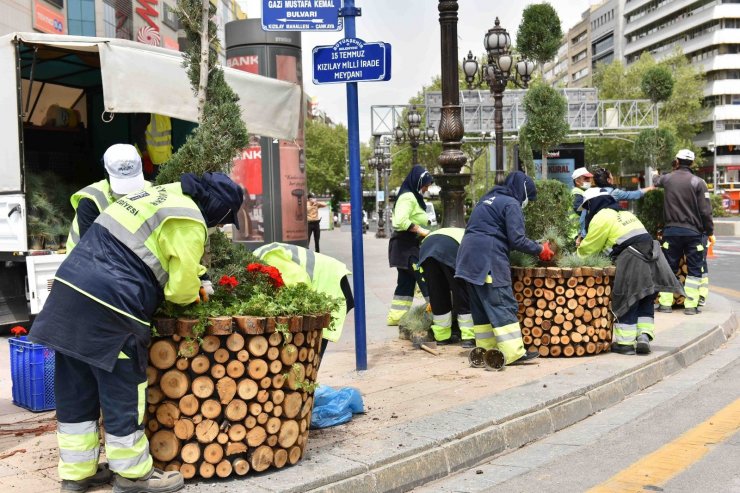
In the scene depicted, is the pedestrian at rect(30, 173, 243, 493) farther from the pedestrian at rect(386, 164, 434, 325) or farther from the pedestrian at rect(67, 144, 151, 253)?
the pedestrian at rect(386, 164, 434, 325)

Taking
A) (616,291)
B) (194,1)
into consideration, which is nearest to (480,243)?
(616,291)

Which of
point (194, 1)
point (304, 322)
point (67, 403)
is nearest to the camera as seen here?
point (67, 403)

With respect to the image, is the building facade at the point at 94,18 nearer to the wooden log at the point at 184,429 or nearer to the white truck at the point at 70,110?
the white truck at the point at 70,110

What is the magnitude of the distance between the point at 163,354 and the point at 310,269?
1.43m

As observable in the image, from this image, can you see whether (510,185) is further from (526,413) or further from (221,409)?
(221,409)

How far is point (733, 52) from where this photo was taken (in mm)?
77875

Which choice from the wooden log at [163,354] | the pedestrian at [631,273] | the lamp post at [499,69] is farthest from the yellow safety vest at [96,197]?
the lamp post at [499,69]

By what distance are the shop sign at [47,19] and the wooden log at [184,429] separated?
28.4 m

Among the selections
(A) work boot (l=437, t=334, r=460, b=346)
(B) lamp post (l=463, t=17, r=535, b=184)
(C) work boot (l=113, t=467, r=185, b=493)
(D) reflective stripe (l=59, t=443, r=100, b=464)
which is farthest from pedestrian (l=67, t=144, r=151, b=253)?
(B) lamp post (l=463, t=17, r=535, b=184)

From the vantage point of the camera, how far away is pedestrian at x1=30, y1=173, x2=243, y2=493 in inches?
151

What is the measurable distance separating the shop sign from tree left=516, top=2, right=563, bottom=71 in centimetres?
1722

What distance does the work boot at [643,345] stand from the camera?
7.45m

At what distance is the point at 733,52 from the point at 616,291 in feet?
261

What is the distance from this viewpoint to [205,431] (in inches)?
164
